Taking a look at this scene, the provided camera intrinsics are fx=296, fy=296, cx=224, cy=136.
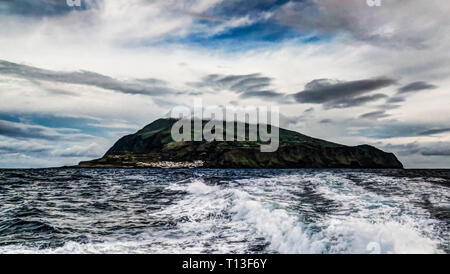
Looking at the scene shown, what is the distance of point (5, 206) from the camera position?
19.6m

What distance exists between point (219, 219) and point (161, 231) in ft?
12.3

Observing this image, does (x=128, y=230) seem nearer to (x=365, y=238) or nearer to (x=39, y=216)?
(x=39, y=216)

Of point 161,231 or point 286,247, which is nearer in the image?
point 286,247

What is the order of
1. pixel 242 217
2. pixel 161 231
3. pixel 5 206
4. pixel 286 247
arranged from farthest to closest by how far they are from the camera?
pixel 5 206 < pixel 242 217 < pixel 161 231 < pixel 286 247

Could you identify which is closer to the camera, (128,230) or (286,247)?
(286,247)
